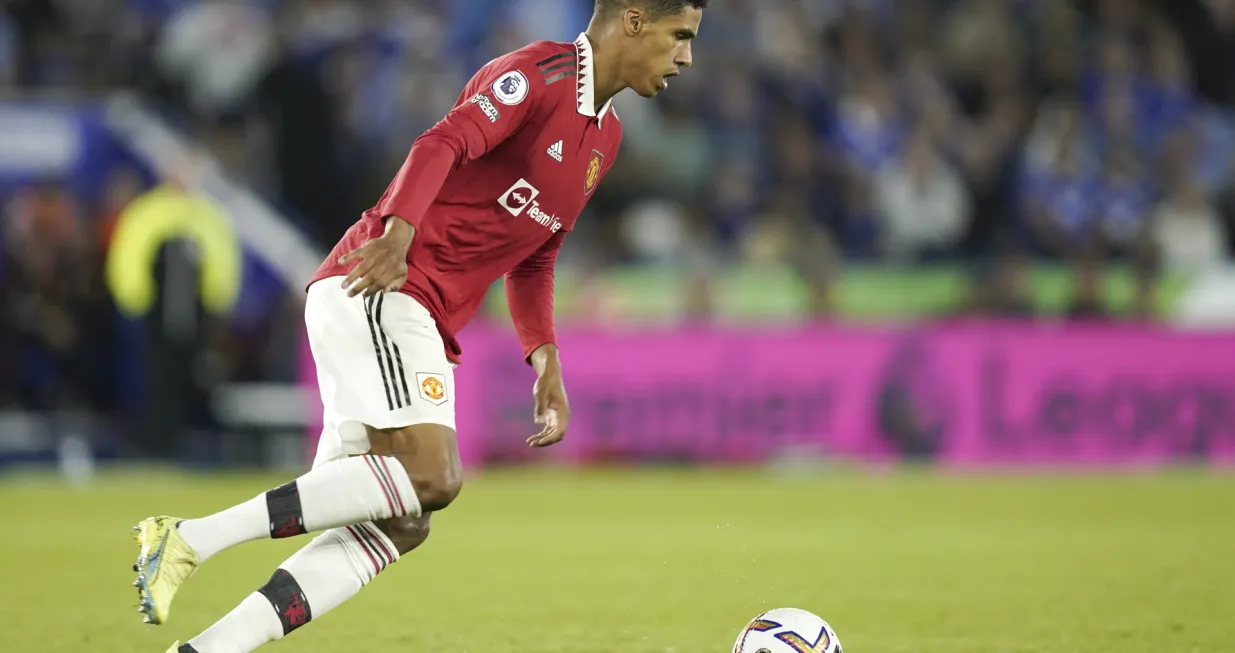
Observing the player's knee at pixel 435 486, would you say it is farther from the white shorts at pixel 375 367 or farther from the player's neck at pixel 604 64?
the player's neck at pixel 604 64

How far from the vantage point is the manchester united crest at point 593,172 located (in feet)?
16.6

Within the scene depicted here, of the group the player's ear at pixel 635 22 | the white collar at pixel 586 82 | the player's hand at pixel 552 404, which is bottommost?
the player's hand at pixel 552 404

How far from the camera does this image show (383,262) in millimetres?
4352

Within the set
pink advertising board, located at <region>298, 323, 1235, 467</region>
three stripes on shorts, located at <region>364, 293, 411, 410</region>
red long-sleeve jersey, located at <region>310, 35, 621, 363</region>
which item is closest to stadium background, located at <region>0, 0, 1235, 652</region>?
pink advertising board, located at <region>298, 323, 1235, 467</region>

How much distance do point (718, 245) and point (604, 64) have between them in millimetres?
11076

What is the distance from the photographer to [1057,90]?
55.9 ft

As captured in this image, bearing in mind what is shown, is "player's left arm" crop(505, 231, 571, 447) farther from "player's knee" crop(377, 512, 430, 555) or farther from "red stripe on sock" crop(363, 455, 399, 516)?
"red stripe on sock" crop(363, 455, 399, 516)

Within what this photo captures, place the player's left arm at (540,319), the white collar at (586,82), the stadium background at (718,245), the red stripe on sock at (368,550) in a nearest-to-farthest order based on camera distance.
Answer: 1. the red stripe on sock at (368,550)
2. the white collar at (586,82)
3. the player's left arm at (540,319)
4. the stadium background at (718,245)

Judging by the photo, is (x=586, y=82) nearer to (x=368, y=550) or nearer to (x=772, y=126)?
(x=368, y=550)

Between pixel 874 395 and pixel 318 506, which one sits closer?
pixel 318 506

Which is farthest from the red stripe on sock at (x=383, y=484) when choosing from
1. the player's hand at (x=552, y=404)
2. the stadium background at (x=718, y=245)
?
the stadium background at (x=718, y=245)

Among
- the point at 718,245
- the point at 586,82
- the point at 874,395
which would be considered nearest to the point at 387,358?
the point at 586,82

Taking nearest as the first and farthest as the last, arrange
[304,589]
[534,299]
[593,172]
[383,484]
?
1. [383,484]
2. [304,589]
3. [593,172]
4. [534,299]

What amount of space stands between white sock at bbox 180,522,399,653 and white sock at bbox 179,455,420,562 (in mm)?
223
